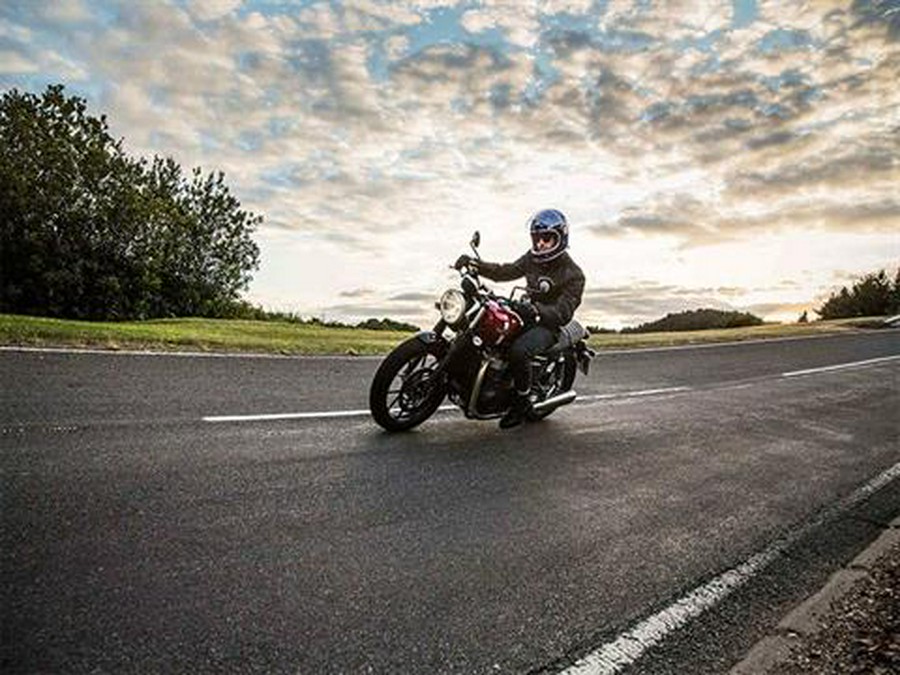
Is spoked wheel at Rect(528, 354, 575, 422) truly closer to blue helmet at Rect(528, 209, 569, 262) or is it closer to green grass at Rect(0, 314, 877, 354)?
blue helmet at Rect(528, 209, 569, 262)

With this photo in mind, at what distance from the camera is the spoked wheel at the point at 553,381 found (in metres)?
7.49

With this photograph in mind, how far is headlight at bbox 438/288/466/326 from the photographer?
6.14m

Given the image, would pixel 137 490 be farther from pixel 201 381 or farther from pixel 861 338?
pixel 861 338

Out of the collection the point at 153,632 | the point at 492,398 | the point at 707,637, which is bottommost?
the point at 707,637

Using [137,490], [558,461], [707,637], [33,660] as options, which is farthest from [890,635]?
[137,490]

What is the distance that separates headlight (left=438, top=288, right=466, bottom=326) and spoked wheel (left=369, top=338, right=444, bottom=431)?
0.35 metres

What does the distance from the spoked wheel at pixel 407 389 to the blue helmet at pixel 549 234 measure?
181 centimetres

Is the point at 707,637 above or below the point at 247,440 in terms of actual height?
below

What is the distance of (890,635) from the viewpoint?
3.10 m

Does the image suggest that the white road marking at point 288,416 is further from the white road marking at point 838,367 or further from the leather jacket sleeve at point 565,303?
the white road marking at point 838,367

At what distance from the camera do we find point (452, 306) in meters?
6.18

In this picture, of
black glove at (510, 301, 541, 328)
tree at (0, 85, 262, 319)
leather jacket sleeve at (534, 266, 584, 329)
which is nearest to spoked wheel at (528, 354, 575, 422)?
leather jacket sleeve at (534, 266, 584, 329)

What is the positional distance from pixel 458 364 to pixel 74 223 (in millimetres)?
35967

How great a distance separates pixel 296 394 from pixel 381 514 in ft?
13.1
